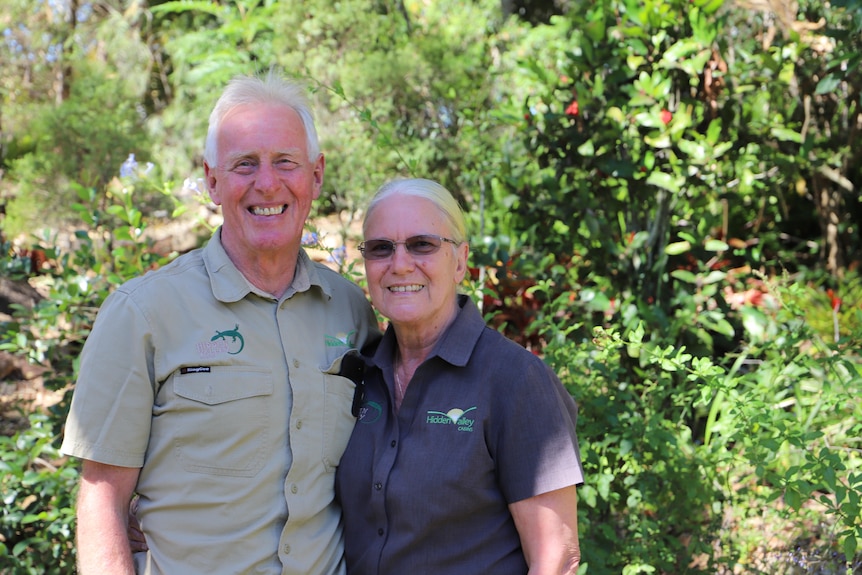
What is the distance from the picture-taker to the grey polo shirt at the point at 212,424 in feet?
6.54

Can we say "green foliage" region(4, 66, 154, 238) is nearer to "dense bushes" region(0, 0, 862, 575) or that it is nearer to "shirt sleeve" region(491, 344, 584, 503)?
"dense bushes" region(0, 0, 862, 575)

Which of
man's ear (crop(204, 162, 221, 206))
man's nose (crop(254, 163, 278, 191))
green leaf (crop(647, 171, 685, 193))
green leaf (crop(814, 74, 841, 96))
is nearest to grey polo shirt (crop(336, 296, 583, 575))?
man's nose (crop(254, 163, 278, 191))

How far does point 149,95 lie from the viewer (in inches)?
452

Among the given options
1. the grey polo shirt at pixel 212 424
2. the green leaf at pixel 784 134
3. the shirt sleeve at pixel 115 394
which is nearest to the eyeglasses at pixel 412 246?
the grey polo shirt at pixel 212 424

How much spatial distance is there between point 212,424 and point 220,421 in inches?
0.8

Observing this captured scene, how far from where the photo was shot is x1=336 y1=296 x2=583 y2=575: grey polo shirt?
2035 mm

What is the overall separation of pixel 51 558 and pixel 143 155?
4.98m

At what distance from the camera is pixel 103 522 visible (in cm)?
196

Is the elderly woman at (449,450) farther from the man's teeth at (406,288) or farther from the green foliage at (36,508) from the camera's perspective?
the green foliage at (36,508)

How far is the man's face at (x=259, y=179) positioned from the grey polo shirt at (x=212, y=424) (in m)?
0.10

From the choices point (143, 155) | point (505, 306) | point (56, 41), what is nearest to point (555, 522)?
point (505, 306)

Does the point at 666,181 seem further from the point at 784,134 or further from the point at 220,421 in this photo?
the point at 220,421

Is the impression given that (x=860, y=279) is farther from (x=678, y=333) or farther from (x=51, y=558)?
(x=51, y=558)

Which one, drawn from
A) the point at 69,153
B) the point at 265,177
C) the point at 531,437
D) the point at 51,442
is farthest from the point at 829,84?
the point at 69,153
